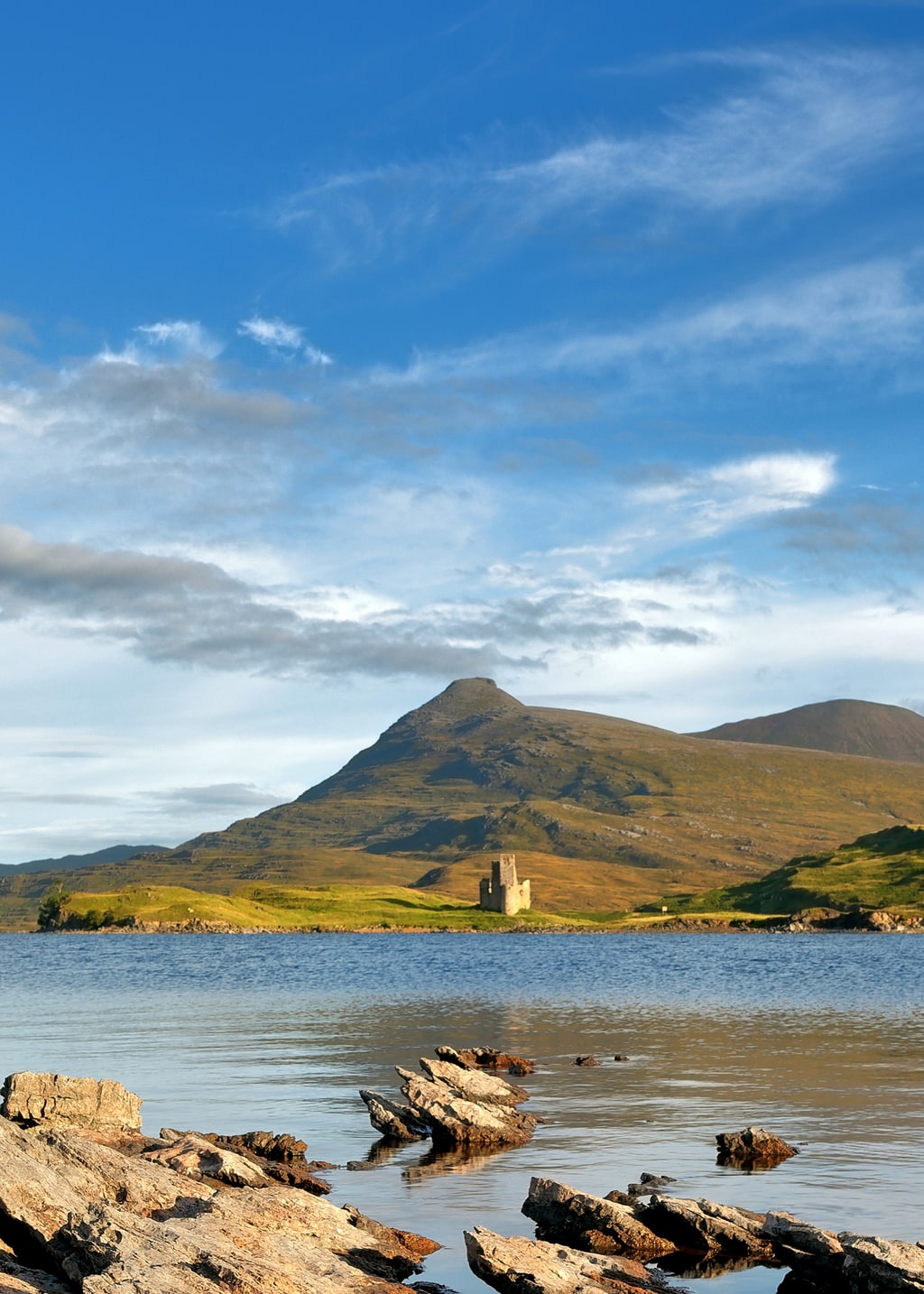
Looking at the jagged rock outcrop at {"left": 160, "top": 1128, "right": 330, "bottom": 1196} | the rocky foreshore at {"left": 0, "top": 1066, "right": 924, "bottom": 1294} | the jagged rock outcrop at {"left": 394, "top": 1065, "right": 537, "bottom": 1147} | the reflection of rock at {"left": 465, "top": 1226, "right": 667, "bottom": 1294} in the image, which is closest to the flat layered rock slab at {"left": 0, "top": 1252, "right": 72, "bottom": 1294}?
the rocky foreshore at {"left": 0, "top": 1066, "right": 924, "bottom": 1294}

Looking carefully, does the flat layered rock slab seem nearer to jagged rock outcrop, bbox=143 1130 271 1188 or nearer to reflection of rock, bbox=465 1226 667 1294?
reflection of rock, bbox=465 1226 667 1294

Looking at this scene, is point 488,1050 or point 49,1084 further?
point 488,1050

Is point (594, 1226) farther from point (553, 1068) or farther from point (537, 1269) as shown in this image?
point (553, 1068)

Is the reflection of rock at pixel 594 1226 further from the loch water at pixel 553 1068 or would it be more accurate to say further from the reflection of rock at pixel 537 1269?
the reflection of rock at pixel 537 1269

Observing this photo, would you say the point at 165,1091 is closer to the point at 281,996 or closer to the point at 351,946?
the point at 281,996

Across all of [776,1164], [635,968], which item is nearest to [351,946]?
[635,968]

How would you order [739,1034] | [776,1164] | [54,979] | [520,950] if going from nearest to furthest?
[776,1164], [739,1034], [54,979], [520,950]

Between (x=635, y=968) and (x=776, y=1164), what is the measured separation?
100627 mm

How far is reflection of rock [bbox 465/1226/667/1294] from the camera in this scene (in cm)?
2117

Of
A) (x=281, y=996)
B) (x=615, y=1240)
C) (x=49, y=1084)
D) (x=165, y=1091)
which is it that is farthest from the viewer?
(x=281, y=996)

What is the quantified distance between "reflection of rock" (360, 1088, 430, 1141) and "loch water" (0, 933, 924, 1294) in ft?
2.37

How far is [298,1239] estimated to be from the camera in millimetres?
22219

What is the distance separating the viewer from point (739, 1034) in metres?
62.8

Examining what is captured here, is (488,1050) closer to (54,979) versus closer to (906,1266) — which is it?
(906,1266)
